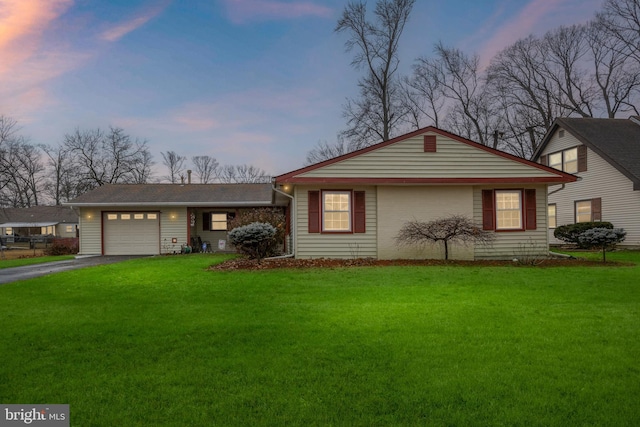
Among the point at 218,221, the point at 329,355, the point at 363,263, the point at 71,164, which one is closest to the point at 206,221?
the point at 218,221

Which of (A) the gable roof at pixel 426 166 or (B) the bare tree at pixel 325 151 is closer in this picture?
(A) the gable roof at pixel 426 166

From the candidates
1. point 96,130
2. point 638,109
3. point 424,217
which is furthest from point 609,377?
point 96,130

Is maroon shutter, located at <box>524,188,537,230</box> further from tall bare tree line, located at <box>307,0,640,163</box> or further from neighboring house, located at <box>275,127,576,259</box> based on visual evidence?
tall bare tree line, located at <box>307,0,640,163</box>

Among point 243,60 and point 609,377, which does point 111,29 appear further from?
point 609,377

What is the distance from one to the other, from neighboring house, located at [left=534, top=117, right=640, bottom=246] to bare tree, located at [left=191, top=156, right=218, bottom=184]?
4084cm

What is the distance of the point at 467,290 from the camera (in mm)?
7738

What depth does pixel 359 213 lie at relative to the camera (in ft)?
44.0

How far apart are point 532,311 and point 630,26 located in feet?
105

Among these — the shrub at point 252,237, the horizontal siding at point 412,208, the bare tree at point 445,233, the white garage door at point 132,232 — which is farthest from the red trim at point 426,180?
the white garage door at point 132,232

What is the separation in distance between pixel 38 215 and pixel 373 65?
3527 centimetres

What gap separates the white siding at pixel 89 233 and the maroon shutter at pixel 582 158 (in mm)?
24388

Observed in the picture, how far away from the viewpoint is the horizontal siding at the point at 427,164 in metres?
13.2

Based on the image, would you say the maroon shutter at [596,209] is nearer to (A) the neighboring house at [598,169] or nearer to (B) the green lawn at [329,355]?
(A) the neighboring house at [598,169]

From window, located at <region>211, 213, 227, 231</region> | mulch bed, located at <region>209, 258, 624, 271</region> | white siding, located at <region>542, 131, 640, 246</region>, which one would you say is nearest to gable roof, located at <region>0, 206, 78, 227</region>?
window, located at <region>211, 213, 227, 231</region>
